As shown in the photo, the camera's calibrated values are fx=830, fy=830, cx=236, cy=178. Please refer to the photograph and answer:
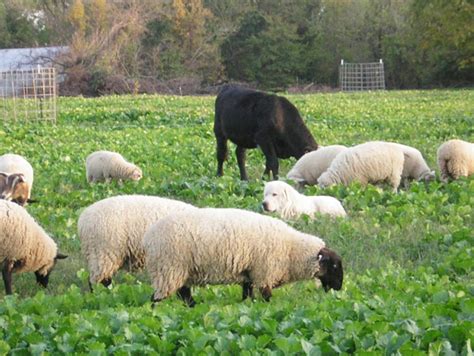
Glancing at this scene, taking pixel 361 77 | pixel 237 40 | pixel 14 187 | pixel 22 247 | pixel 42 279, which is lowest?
pixel 42 279

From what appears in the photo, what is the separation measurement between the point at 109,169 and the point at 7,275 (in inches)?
257

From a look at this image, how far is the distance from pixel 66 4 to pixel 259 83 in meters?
20.5

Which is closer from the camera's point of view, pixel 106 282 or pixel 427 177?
pixel 106 282

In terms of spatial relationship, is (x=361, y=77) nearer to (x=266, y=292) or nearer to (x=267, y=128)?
(x=267, y=128)

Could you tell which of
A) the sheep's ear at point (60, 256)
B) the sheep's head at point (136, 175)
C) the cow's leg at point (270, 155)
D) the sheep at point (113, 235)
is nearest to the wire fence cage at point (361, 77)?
the cow's leg at point (270, 155)

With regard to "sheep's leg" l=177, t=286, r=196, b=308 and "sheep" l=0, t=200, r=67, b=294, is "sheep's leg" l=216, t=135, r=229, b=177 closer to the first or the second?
"sheep" l=0, t=200, r=67, b=294

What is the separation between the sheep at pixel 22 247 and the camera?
755cm

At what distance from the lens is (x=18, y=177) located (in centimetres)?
1148

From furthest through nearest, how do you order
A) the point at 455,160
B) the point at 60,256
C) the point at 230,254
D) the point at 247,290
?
the point at 455,160
the point at 60,256
the point at 247,290
the point at 230,254

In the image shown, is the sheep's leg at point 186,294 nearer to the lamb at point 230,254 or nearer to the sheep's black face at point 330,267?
the lamb at point 230,254

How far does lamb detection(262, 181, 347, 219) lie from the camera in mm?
9758

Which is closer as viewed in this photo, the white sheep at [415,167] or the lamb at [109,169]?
A: the white sheep at [415,167]

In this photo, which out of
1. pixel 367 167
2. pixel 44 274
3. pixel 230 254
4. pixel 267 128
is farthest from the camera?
pixel 267 128

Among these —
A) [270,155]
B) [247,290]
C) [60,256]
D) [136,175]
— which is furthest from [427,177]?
[60,256]
